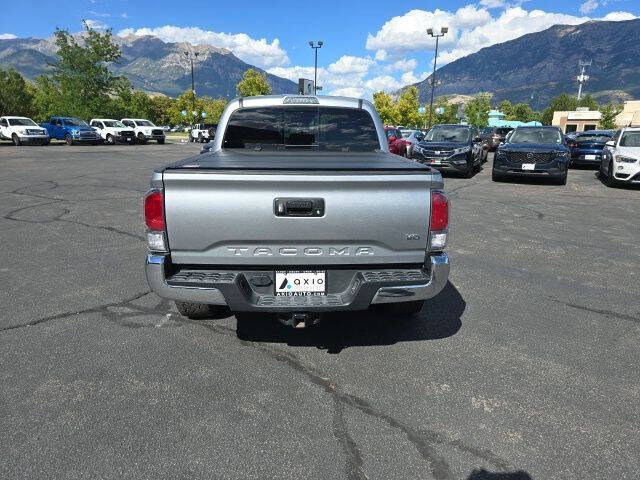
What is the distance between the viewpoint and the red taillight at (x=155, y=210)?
2781 millimetres

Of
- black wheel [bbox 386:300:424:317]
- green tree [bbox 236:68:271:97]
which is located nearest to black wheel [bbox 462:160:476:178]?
black wheel [bbox 386:300:424:317]

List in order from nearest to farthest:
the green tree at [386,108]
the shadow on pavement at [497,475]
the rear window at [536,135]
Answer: the shadow on pavement at [497,475] < the rear window at [536,135] < the green tree at [386,108]

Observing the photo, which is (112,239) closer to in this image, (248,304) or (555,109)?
(248,304)

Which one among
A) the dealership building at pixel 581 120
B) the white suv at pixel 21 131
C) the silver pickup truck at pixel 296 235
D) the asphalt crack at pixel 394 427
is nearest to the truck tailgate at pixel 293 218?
the silver pickup truck at pixel 296 235

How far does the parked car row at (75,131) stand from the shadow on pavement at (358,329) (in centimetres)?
3389

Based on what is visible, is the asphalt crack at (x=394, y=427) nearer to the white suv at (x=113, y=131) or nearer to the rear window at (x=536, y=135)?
the rear window at (x=536, y=135)

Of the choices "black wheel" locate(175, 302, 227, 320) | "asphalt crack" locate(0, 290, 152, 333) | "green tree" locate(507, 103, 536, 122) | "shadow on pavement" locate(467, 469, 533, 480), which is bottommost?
"shadow on pavement" locate(467, 469, 533, 480)

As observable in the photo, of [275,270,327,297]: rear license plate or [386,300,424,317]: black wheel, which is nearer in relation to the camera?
[275,270,327,297]: rear license plate

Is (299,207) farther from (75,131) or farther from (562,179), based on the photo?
(75,131)

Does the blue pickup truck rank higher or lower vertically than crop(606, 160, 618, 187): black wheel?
higher

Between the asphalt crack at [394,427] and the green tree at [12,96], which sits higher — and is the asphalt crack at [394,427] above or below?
below

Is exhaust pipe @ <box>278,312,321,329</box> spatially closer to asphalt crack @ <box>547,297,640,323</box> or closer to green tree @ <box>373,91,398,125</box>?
asphalt crack @ <box>547,297,640,323</box>

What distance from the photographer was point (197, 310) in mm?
3824

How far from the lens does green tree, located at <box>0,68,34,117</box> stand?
4506cm
